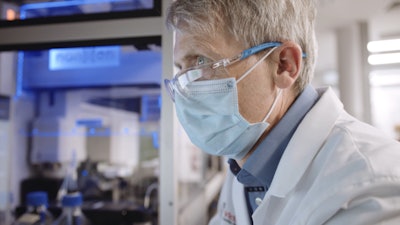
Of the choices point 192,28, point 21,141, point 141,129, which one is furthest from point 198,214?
point 192,28

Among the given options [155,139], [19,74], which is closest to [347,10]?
[155,139]

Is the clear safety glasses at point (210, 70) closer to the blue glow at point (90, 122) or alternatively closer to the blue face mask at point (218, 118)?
the blue face mask at point (218, 118)

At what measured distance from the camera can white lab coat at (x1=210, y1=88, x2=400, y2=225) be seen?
56cm

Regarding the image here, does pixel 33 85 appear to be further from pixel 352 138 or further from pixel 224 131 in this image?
pixel 352 138

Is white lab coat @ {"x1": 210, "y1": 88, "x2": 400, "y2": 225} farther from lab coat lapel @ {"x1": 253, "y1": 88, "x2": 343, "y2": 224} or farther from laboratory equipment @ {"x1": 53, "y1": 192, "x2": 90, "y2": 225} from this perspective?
laboratory equipment @ {"x1": 53, "y1": 192, "x2": 90, "y2": 225}

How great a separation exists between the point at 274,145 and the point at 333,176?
21cm

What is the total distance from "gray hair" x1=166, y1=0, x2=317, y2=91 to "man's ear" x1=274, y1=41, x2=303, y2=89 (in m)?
0.03

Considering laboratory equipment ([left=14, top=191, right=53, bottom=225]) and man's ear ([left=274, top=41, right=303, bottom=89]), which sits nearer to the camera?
man's ear ([left=274, top=41, right=303, bottom=89])

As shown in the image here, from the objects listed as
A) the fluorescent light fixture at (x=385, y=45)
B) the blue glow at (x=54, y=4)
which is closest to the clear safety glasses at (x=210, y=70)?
the blue glow at (x=54, y=4)

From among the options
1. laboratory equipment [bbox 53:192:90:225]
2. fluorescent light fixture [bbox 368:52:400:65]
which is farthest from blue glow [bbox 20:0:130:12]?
fluorescent light fixture [bbox 368:52:400:65]

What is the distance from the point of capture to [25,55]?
1.49 meters

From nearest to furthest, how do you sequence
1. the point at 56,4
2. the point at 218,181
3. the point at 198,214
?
the point at 56,4 → the point at 198,214 → the point at 218,181

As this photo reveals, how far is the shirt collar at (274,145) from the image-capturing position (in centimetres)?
80

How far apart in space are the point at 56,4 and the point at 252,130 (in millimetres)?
1019
